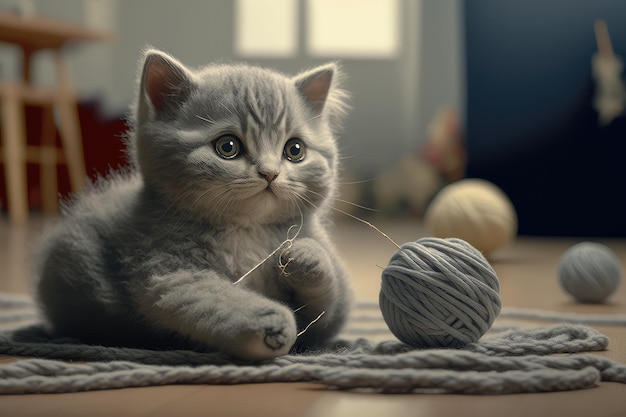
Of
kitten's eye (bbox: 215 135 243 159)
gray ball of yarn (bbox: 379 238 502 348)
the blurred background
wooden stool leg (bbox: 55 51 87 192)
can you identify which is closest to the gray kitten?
kitten's eye (bbox: 215 135 243 159)

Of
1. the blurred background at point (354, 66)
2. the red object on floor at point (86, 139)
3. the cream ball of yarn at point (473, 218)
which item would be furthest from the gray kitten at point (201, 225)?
the red object on floor at point (86, 139)

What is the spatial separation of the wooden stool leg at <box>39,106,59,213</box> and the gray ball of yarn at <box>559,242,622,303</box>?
3992 millimetres

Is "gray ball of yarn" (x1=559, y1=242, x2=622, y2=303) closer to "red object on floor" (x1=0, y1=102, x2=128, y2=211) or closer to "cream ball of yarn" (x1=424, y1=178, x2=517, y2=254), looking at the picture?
"cream ball of yarn" (x1=424, y1=178, x2=517, y2=254)

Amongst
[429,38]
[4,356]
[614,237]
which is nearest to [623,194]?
[614,237]

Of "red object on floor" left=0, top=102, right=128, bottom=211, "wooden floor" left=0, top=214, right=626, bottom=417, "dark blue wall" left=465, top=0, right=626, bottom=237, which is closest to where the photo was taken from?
"wooden floor" left=0, top=214, right=626, bottom=417

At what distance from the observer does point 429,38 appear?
5.32 m

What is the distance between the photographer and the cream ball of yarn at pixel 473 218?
2.40 metres

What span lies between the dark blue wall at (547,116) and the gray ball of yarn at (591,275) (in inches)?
63.4

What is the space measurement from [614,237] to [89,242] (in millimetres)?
2700

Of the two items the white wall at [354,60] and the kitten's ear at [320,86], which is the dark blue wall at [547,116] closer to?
the white wall at [354,60]

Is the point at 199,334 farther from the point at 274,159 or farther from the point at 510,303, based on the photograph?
the point at 510,303

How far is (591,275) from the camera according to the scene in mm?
1689

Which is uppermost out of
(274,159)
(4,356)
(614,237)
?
(274,159)

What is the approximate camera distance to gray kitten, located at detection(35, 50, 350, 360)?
40.2 inches
